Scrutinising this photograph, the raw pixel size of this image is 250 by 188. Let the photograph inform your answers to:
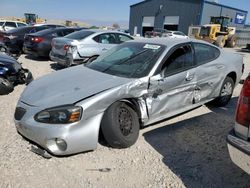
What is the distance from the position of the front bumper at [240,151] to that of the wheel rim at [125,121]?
1378mm

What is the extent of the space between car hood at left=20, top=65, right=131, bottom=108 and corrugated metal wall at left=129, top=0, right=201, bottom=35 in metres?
35.5

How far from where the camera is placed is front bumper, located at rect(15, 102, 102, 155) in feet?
10.4

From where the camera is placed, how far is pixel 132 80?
3779 millimetres

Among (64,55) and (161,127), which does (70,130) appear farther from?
(64,55)

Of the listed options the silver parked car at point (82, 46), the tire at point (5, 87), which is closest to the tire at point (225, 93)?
the silver parked car at point (82, 46)

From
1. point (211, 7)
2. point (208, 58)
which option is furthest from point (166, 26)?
point (208, 58)

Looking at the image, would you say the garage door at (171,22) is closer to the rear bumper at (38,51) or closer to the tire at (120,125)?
the rear bumper at (38,51)

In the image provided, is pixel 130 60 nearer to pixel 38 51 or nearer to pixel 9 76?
pixel 9 76

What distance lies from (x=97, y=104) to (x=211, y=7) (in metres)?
38.4

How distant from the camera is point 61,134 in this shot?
10.3ft

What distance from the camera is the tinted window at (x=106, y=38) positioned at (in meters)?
8.91

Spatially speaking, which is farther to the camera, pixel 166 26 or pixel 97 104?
pixel 166 26

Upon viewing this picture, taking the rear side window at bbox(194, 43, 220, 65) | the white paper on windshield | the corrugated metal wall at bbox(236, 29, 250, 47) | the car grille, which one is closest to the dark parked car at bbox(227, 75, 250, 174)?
the white paper on windshield

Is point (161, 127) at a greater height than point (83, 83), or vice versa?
point (83, 83)
